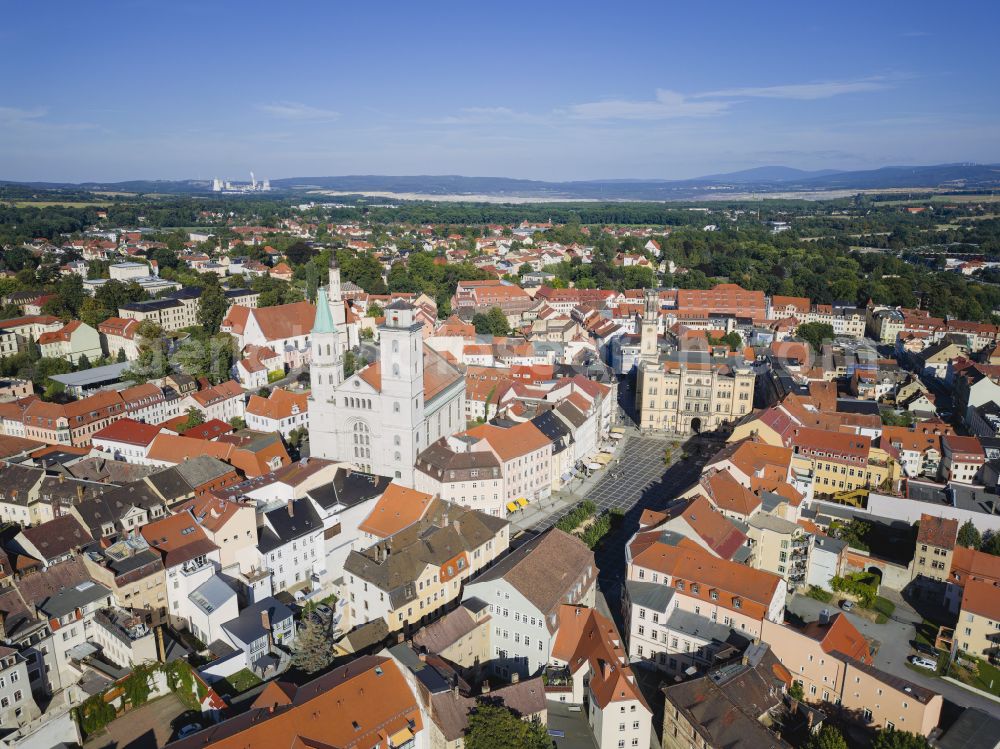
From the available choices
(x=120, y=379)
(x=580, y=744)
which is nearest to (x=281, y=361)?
(x=120, y=379)

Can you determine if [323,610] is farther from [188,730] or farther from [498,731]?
[498,731]

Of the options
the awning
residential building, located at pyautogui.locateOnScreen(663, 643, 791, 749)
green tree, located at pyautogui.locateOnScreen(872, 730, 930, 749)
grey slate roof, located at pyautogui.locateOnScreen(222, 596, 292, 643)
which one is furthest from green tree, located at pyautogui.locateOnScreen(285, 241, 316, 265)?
green tree, located at pyautogui.locateOnScreen(872, 730, 930, 749)

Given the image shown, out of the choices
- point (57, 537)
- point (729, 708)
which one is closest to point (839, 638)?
point (729, 708)

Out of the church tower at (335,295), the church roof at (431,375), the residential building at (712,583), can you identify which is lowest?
the residential building at (712,583)

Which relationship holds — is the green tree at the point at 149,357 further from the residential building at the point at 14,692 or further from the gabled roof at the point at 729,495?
the gabled roof at the point at 729,495

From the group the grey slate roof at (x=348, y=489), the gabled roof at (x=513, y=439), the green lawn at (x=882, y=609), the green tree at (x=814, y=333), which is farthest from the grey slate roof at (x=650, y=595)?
the green tree at (x=814, y=333)

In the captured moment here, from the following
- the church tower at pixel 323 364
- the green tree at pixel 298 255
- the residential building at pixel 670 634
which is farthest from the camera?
the green tree at pixel 298 255
